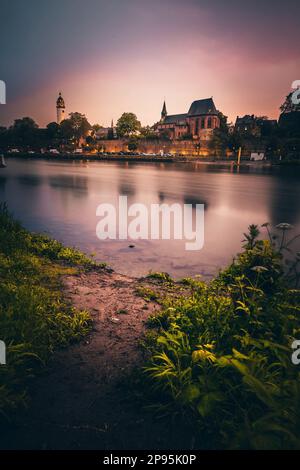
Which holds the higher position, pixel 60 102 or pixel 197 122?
pixel 60 102

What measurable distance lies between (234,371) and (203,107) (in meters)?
140

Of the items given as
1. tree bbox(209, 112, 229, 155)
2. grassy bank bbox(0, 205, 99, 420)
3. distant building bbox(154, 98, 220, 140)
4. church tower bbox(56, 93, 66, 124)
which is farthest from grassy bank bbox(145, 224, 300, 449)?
church tower bbox(56, 93, 66, 124)

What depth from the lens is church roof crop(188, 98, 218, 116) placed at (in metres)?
123

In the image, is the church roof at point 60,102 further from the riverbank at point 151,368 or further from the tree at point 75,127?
the riverbank at point 151,368

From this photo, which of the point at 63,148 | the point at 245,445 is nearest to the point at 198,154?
the point at 63,148

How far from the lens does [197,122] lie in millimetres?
127438

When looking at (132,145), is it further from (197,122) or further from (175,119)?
(175,119)

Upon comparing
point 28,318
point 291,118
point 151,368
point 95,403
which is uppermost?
point 291,118

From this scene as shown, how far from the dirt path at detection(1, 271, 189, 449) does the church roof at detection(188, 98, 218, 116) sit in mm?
134413

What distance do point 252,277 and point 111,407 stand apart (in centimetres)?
287

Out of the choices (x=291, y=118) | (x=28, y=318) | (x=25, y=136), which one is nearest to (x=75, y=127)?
(x=25, y=136)

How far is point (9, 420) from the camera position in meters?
2.43

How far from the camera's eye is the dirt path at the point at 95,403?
7.75 ft
